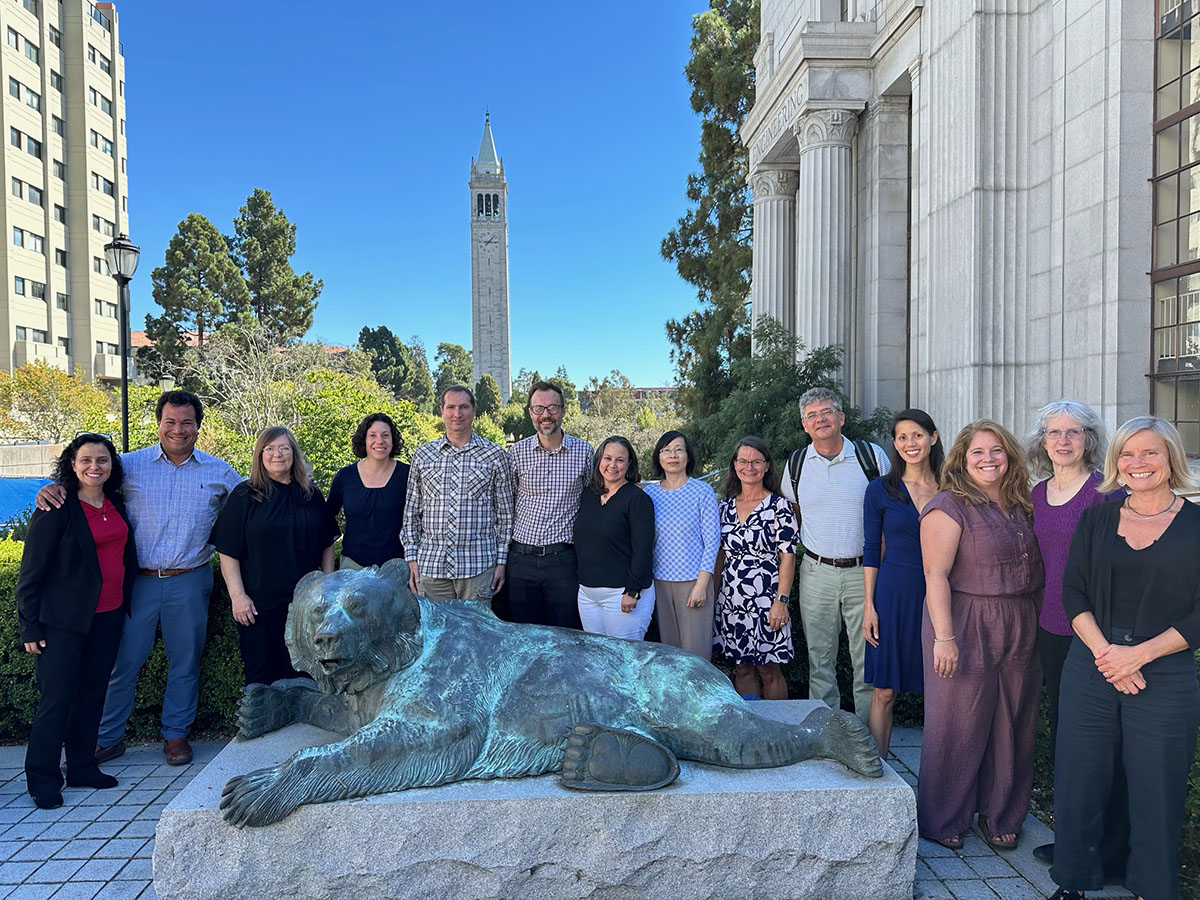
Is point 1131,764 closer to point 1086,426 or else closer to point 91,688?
point 1086,426

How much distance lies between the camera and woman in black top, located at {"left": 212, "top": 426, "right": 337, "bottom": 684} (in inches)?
169

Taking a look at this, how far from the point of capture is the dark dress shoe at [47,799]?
3.93 m

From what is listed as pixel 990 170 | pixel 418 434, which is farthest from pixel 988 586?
pixel 418 434

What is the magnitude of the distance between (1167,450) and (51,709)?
201 inches

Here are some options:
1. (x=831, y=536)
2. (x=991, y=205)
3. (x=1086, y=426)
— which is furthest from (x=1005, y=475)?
(x=991, y=205)

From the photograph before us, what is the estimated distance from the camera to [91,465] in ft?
13.3

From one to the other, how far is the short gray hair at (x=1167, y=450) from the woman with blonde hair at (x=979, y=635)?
477mm

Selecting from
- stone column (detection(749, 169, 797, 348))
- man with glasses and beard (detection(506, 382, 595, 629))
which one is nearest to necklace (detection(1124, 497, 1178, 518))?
man with glasses and beard (detection(506, 382, 595, 629))

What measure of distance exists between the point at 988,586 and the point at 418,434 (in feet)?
62.0

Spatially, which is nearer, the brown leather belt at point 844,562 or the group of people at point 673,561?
the group of people at point 673,561

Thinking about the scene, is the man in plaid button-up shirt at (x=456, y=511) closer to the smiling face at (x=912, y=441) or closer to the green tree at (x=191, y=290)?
the smiling face at (x=912, y=441)

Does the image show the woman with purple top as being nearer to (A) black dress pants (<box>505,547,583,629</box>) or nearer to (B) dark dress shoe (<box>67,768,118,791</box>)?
(A) black dress pants (<box>505,547,583,629</box>)

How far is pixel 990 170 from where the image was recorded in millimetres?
7617

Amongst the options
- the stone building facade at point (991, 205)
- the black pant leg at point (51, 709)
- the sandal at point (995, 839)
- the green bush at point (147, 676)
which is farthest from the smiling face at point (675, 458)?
the stone building facade at point (991, 205)
